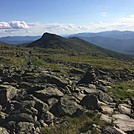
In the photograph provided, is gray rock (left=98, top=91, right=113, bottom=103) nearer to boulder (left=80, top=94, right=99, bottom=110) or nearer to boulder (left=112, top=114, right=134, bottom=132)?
boulder (left=80, top=94, right=99, bottom=110)

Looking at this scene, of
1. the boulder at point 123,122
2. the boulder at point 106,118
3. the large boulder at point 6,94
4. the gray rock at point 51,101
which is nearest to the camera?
the boulder at point 123,122

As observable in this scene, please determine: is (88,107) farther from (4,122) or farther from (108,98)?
(4,122)

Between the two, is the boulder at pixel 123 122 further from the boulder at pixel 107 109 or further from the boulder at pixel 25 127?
the boulder at pixel 25 127

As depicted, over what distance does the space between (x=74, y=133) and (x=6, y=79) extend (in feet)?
56.1

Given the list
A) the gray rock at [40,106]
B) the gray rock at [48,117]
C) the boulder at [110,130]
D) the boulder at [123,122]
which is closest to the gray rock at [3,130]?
the gray rock at [48,117]

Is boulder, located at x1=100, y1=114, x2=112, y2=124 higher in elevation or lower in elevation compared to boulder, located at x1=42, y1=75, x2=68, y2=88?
lower

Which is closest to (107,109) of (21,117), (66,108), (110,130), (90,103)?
(90,103)

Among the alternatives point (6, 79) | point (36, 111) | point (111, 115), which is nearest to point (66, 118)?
point (36, 111)

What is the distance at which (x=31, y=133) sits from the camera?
19562 millimetres

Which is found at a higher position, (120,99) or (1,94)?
(1,94)

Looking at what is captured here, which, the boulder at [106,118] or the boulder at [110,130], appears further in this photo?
the boulder at [106,118]

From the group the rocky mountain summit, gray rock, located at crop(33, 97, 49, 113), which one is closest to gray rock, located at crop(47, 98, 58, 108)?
the rocky mountain summit

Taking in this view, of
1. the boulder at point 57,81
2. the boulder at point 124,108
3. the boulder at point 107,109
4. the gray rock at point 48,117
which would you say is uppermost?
the boulder at point 57,81

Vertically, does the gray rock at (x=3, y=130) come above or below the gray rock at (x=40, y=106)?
below
